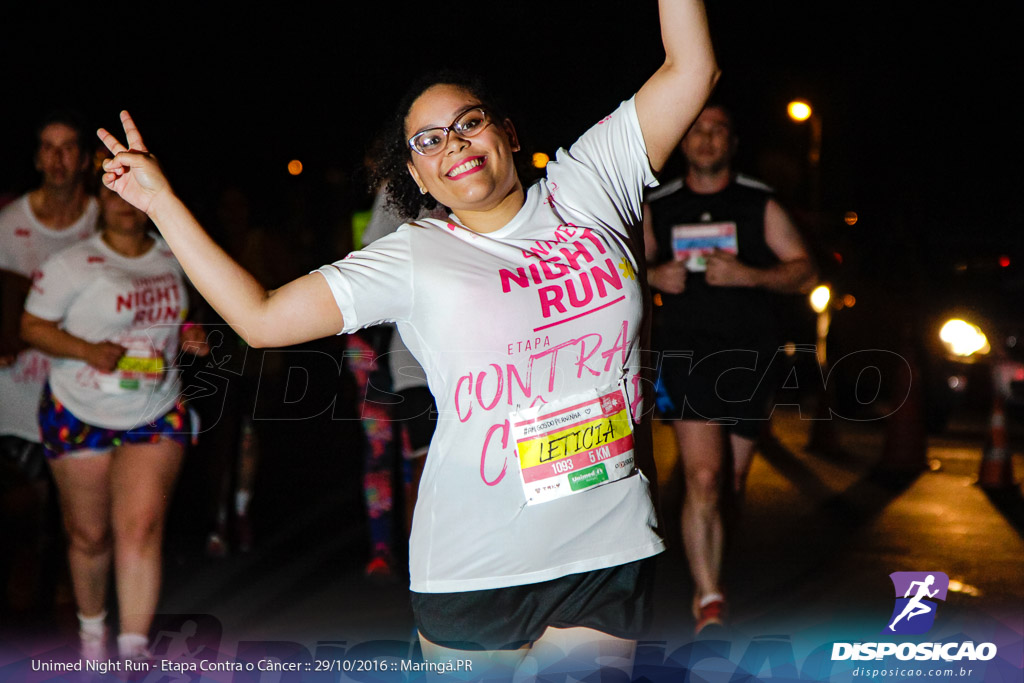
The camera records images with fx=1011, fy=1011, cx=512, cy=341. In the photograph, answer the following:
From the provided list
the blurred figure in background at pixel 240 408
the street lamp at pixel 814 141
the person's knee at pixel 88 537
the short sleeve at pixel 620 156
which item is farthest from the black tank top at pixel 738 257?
the street lamp at pixel 814 141

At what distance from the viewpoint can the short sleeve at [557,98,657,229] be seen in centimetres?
247

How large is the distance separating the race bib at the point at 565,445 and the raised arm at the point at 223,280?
19.2 inches

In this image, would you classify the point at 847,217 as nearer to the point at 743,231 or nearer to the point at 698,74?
the point at 743,231

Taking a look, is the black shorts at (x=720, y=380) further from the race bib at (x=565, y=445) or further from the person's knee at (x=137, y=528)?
the person's knee at (x=137, y=528)

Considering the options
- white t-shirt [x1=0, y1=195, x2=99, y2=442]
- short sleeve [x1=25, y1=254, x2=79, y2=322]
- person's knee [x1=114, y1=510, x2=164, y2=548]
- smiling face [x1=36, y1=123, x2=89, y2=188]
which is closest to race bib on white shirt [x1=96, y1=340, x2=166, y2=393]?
short sleeve [x1=25, y1=254, x2=79, y2=322]

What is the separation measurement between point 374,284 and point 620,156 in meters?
0.74

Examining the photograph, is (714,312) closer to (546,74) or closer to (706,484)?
(706,484)

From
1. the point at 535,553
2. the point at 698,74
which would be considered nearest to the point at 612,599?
the point at 535,553

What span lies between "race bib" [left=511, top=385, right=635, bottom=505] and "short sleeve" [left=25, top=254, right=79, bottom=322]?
2.31 m

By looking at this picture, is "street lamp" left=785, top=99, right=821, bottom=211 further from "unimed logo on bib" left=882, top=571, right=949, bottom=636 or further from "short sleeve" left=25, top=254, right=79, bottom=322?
"short sleeve" left=25, top=254, right=79, bottom=322

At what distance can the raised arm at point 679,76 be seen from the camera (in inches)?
91.5

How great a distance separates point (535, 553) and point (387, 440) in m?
2.94

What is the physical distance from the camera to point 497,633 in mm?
2203

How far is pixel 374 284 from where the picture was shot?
2.13 meters
